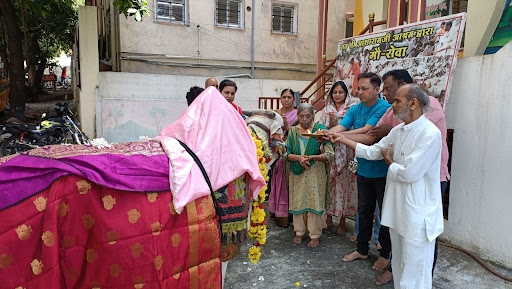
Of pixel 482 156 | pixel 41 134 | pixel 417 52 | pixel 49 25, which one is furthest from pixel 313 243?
pixel 49 25

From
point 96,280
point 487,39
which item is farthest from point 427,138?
point 487,39

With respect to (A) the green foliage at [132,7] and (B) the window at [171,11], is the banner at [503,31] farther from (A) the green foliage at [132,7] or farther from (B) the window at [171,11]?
(B) the window at [171,11]

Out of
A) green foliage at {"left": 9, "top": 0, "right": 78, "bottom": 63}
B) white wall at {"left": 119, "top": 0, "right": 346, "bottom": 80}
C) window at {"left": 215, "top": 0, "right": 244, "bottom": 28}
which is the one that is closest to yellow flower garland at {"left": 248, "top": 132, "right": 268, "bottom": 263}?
white wall at {"left": 119, "top": 0, "right": 346, "bottom": 80}

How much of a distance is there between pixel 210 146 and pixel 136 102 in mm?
6168

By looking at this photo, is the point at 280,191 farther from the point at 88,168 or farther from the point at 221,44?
the point at 221,44

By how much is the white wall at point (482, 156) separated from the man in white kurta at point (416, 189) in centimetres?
130

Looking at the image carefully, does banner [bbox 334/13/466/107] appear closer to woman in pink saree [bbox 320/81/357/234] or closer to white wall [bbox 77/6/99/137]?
woman in pink saree [bbox 320/81/357/234]

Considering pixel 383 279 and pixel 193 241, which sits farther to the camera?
pixel 383 279

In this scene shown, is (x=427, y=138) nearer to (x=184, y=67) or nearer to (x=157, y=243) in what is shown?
(x=157, y=243)

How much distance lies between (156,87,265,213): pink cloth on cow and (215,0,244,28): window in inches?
369

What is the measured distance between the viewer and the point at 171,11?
1053 centimetres

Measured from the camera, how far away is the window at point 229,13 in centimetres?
1112

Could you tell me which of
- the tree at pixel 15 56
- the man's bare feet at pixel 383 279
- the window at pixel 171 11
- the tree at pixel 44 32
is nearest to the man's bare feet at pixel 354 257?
the man's bare feet at pixel 383 279

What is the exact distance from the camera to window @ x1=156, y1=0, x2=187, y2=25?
10352 mm
